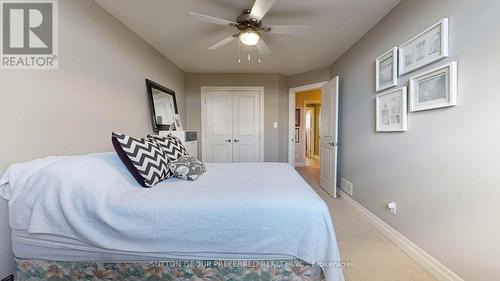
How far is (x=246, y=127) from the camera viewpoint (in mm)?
4664

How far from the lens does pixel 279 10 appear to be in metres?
2.20

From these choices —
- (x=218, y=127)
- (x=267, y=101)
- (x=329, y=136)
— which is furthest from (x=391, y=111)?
(x=218, y=127)

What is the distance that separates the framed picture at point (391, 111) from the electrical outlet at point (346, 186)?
41.1 inches

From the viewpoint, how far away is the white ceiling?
2.09 metres

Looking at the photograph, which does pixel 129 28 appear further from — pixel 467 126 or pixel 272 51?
pixel 467 126

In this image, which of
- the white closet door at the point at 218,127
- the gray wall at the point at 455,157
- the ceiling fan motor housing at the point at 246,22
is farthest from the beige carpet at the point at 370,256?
the white closet door at the point at 218,127

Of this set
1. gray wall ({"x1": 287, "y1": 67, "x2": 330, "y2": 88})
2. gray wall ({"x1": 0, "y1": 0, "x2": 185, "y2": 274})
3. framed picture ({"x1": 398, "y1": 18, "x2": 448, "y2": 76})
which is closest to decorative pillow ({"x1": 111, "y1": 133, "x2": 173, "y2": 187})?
gray wall ({"x1": 0, "y1": 0, "x2": 185, "y2": 274})

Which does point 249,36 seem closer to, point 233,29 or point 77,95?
point 233,29

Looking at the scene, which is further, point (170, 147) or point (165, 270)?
point (170, 147)

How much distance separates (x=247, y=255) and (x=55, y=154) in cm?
162

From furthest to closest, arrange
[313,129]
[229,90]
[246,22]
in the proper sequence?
[313,129] < [229,90] < [246,22]

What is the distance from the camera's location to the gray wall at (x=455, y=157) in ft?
4.08

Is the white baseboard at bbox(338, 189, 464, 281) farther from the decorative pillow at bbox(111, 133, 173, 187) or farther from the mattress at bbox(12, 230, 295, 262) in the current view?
the decorative pillow at bbox(111, 133, 173, 187)

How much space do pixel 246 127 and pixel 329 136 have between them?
5.81 ft
